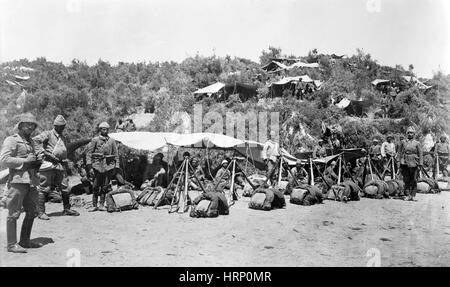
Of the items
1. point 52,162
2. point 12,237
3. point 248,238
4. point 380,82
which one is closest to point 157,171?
point 52,162

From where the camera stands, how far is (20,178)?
5.36 meters

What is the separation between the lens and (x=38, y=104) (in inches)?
945

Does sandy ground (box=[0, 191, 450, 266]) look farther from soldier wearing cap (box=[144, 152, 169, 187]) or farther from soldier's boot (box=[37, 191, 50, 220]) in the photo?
soldier wearing cap (box=[144, 152, 169, 187])

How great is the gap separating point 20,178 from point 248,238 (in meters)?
3.63

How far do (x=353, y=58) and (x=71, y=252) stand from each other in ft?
140

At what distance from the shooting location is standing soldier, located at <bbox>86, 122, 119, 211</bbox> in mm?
8805

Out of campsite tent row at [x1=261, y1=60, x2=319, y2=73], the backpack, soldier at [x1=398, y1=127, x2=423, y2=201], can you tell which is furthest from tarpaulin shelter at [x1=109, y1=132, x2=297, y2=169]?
campsite tent row at [x1=261, y1=60, x2=319, y2=73]

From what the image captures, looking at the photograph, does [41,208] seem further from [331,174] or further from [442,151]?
[442,151]

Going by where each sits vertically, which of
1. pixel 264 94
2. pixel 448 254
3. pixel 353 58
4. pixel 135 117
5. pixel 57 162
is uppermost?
pixel 353 58

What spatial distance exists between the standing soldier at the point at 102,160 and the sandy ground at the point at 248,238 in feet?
2.17

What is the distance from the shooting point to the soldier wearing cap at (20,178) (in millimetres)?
5320
